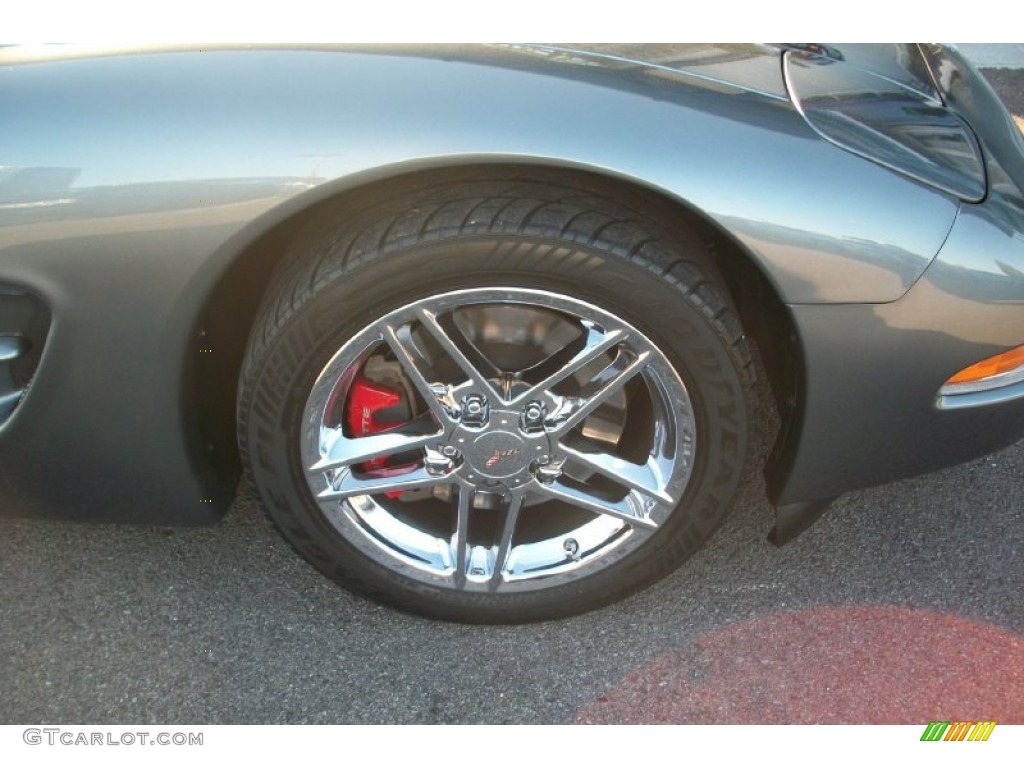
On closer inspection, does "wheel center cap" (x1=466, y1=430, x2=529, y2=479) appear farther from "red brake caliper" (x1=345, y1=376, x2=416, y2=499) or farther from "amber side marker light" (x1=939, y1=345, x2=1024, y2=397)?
"amber side marker light" (x1=939, y1=345, x2=1024, y2=397)

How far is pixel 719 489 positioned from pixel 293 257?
89 cm

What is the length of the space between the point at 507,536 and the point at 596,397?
1.12 feet

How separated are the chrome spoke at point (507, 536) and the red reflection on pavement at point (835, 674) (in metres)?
0.31

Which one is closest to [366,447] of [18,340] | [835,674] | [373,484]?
[373,484]

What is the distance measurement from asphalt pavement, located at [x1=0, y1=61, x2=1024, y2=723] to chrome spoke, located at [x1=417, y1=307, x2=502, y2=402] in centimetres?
56

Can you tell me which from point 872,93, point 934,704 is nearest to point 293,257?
point 872,93

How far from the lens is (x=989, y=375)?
176 cm

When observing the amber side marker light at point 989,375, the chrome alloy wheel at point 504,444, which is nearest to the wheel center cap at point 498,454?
the chrome alloy wheel at point 504,444

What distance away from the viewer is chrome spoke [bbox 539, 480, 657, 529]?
189 cm

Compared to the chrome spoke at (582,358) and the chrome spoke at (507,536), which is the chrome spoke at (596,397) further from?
the chrome spoke at (507,536)

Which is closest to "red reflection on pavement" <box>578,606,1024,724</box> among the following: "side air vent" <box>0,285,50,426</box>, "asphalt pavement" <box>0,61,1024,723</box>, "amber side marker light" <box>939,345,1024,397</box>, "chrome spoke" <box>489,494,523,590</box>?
"asphalt pavement" <box>0,61,1024,723</box>

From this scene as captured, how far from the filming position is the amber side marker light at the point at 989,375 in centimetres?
175

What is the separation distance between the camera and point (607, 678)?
6.32ft
